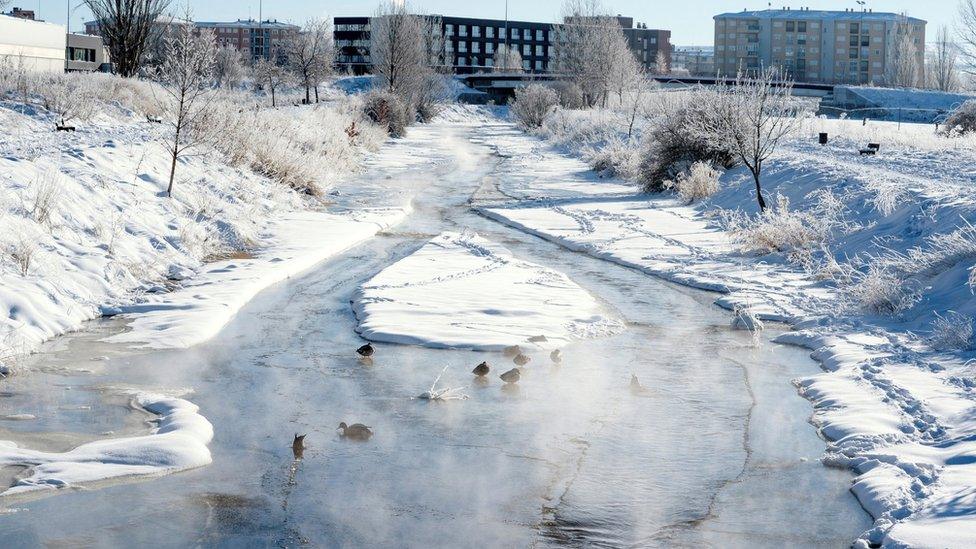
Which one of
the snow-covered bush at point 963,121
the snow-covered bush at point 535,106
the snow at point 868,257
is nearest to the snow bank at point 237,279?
the snow at point 868,257

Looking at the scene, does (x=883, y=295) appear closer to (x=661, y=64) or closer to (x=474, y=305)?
(x=474, y=305)

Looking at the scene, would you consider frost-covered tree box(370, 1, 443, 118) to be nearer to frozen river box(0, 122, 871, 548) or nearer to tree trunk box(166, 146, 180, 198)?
tree trunk box(166, 146, 180, 198)

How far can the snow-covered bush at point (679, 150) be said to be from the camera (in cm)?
2556

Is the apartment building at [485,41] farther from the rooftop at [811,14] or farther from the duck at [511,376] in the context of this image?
the duck at [511,376]

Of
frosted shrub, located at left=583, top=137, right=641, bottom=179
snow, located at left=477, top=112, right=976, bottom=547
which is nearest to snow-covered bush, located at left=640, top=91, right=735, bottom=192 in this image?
snow, located at left=477, top=112, right=976, bottom=547

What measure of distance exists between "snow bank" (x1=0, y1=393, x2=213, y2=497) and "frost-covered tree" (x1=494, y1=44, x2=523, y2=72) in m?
120

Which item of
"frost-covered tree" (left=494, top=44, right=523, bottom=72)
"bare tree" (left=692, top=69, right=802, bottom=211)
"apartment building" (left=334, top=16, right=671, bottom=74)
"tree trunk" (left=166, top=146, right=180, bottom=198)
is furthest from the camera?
"apartment building" (left=334, top=16, right=671, bottom=74)

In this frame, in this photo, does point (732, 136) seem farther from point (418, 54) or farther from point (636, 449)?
point (418, 54)

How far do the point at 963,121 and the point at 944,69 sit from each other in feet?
235

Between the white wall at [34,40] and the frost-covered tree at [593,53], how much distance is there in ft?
108

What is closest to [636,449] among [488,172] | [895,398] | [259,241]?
[895,398]

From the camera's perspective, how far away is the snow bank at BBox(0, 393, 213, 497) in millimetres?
6605

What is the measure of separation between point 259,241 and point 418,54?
50.1 metres

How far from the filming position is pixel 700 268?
15.8m
